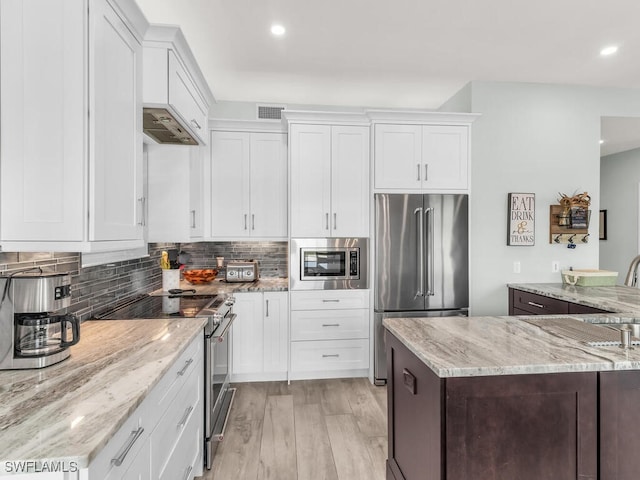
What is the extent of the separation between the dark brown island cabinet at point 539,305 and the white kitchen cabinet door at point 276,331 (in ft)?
7.20

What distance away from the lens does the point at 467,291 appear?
3.44 meters

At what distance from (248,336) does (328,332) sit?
75 cm

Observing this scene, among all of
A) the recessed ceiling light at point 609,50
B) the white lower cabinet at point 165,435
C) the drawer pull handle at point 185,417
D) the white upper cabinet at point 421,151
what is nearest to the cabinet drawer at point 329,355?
the white lower cabinet at point 165,435

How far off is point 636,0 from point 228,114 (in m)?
3.48

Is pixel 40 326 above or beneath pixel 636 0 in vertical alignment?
beneath

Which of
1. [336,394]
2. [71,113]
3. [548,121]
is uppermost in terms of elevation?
[548,121]

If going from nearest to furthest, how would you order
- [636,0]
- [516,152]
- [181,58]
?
1. [181,58]
2. [636,0]
3. [516,152]

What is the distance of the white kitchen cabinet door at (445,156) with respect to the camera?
3.41 meters

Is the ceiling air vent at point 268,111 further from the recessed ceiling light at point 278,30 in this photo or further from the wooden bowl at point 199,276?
the wooden bowl at point 199,276

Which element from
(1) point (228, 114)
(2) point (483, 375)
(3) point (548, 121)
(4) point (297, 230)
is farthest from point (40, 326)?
(3) point (548, 121)

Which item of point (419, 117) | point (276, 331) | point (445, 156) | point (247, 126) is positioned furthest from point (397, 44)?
A: point (276, 331)

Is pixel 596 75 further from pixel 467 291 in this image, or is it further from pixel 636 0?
pixel 467 291

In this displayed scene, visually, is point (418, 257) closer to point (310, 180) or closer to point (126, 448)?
point (310, 180)

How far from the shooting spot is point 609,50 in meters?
2.97
